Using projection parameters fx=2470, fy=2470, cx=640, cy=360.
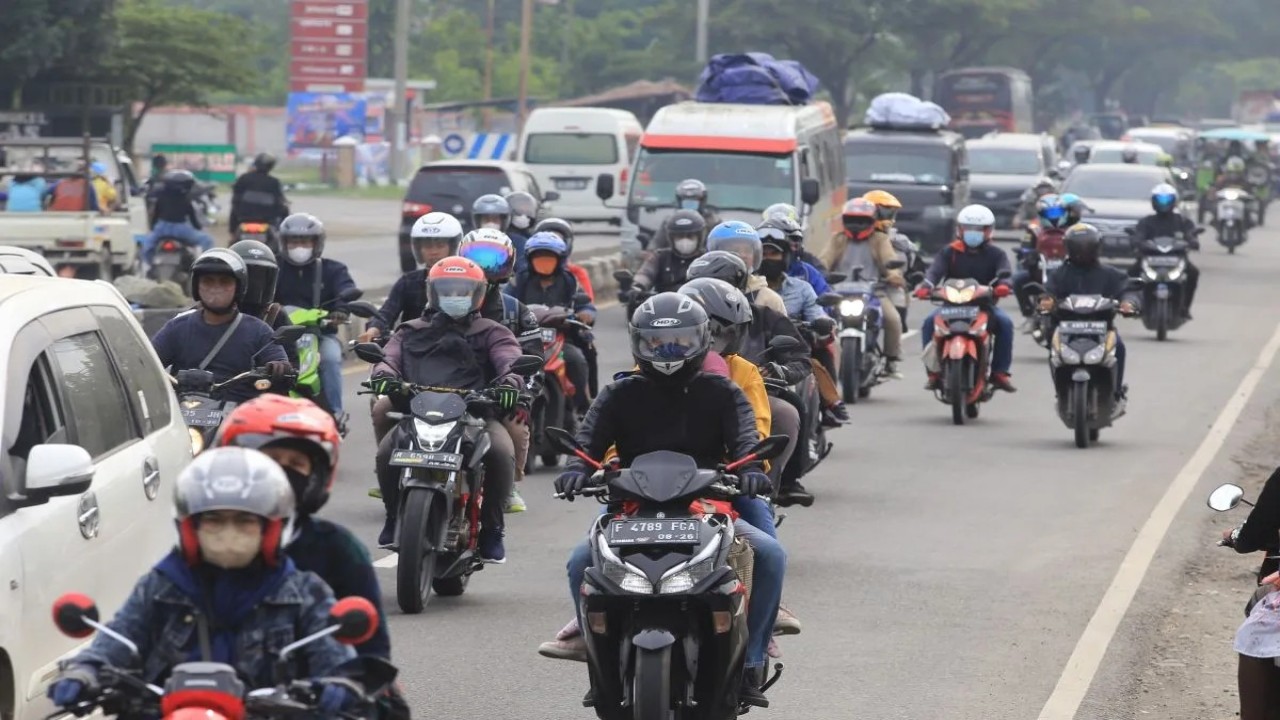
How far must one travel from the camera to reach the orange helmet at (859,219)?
1947 cm

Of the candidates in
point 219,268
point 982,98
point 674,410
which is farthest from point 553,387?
point 982,98

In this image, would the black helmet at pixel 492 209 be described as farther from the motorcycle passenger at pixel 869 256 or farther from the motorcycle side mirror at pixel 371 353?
the motorcycle side mirror at pixel 371 353

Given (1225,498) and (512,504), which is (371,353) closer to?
(512,504)

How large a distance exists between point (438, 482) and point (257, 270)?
2.20m

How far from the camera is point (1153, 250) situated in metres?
26.0

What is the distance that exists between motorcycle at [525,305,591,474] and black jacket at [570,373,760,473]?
22.2 ft

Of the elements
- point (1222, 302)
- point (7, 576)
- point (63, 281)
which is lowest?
point (1222, 302)

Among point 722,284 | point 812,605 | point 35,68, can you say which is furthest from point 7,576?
point 35,68

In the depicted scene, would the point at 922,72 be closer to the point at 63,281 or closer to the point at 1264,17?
the point at 1264,17

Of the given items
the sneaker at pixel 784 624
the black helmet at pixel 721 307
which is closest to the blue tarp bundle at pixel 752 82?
the black helmet at pixel 721 307

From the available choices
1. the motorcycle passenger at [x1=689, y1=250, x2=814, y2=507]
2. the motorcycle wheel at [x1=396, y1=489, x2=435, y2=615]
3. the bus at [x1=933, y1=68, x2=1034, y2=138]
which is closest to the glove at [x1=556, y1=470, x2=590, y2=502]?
the motorcycle wheel at [x1=396, y1=489, x2=435, y2=615]

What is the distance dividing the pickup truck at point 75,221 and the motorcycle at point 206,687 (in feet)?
66.2

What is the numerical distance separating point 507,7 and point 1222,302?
2640 inches

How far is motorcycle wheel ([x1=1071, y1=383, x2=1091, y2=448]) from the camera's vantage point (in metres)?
16.6
